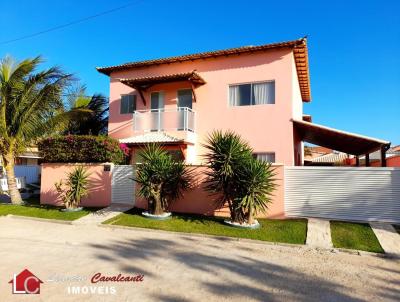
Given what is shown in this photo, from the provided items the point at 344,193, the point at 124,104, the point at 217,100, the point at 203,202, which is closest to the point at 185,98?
the point at 217,100

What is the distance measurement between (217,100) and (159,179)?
6.30 meters

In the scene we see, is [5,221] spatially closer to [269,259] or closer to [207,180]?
[207,180]

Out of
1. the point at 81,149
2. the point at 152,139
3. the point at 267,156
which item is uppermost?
the point at 152,139

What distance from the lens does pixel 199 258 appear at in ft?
22.9

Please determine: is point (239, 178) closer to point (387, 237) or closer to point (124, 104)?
point (387, 237)

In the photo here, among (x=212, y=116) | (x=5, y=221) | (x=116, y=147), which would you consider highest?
(x=212, y=116)

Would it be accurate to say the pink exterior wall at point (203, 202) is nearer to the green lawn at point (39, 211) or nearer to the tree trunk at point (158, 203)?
the tree trunk at point (158, 203)

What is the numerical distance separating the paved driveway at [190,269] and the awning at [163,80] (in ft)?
28.1

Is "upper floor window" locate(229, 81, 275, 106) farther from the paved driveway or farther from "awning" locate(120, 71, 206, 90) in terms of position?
the paved driveway

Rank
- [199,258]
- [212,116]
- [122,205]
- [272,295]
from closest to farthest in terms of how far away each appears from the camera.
Answer: [272,295] < [199,258] < [122,205] < [212,116]

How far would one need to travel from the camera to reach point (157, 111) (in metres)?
16.4

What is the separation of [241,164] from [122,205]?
6.31m

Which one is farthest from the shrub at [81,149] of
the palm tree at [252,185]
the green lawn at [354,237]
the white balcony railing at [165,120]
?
the green lawn at [354,237]

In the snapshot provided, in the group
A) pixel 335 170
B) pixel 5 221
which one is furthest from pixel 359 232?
pixel 5 221
